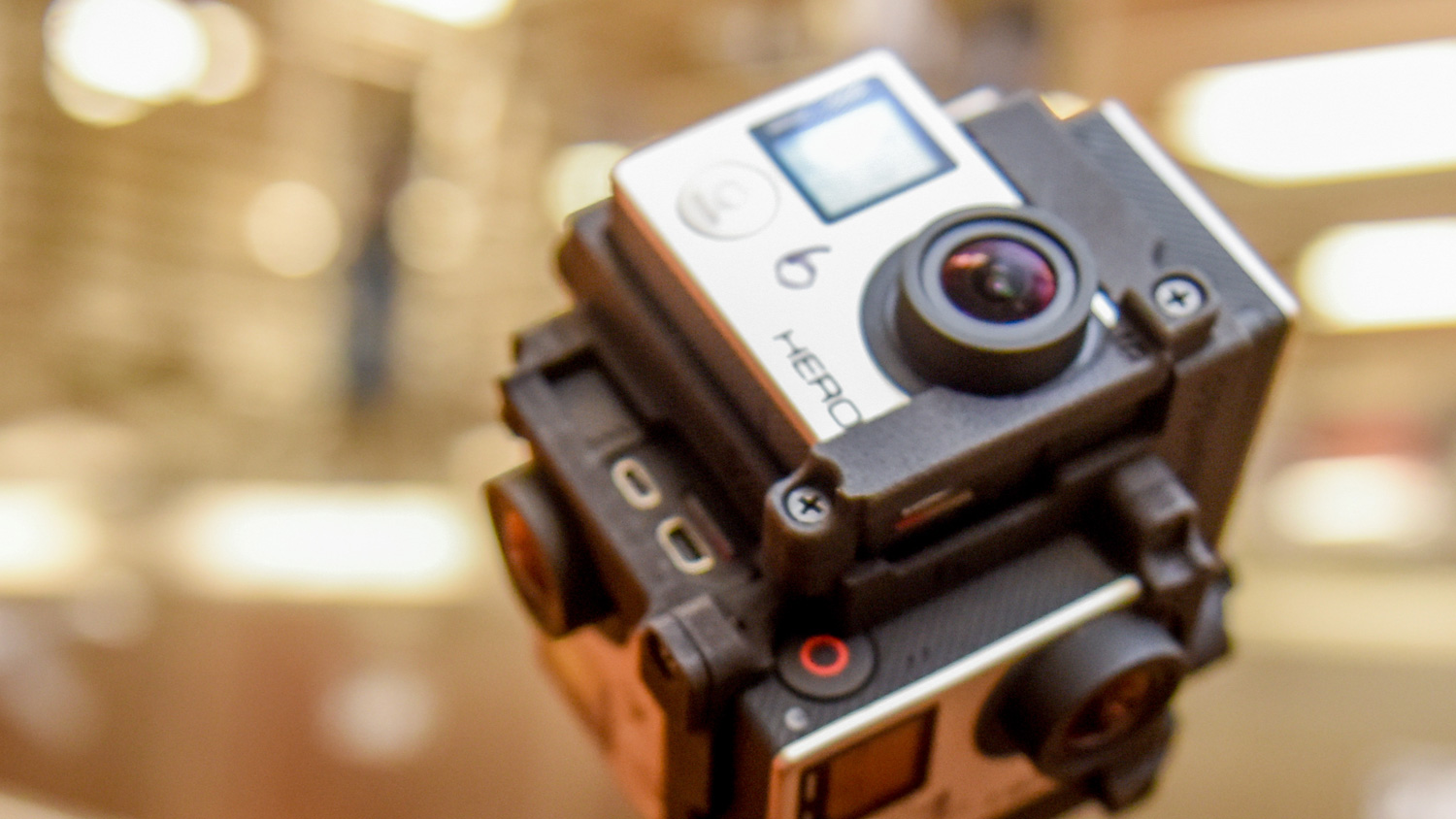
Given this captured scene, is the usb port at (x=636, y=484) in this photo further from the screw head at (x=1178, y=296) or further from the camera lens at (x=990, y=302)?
the screw head at (x=1178, y=296)

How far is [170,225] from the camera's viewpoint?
428 cm

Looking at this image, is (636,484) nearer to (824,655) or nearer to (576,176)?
(824,655)

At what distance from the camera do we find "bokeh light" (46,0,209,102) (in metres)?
3.62

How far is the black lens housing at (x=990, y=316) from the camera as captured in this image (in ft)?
3.12

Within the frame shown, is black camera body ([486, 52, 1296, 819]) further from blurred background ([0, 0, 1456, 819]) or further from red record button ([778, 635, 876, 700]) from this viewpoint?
blurred background ([0, 0, 1456, 819])

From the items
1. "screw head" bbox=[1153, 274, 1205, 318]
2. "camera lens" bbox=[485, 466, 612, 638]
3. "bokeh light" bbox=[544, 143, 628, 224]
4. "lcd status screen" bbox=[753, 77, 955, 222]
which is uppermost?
"bokeh light" bbox=[544, 143, 628, 224]

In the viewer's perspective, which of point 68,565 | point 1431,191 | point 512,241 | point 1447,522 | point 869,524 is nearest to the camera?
point 869,524

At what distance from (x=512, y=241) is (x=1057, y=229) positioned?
3698mm

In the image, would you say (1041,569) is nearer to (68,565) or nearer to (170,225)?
(68,565)

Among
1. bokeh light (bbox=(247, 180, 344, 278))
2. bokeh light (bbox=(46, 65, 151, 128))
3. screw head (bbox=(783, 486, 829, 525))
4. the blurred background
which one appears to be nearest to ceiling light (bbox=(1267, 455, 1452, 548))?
the blurred background

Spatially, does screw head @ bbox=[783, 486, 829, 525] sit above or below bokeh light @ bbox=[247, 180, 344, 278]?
below

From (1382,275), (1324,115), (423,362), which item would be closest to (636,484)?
(1324,115)

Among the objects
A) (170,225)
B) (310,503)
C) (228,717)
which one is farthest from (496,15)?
(228,717)

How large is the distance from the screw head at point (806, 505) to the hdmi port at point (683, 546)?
11 cm
